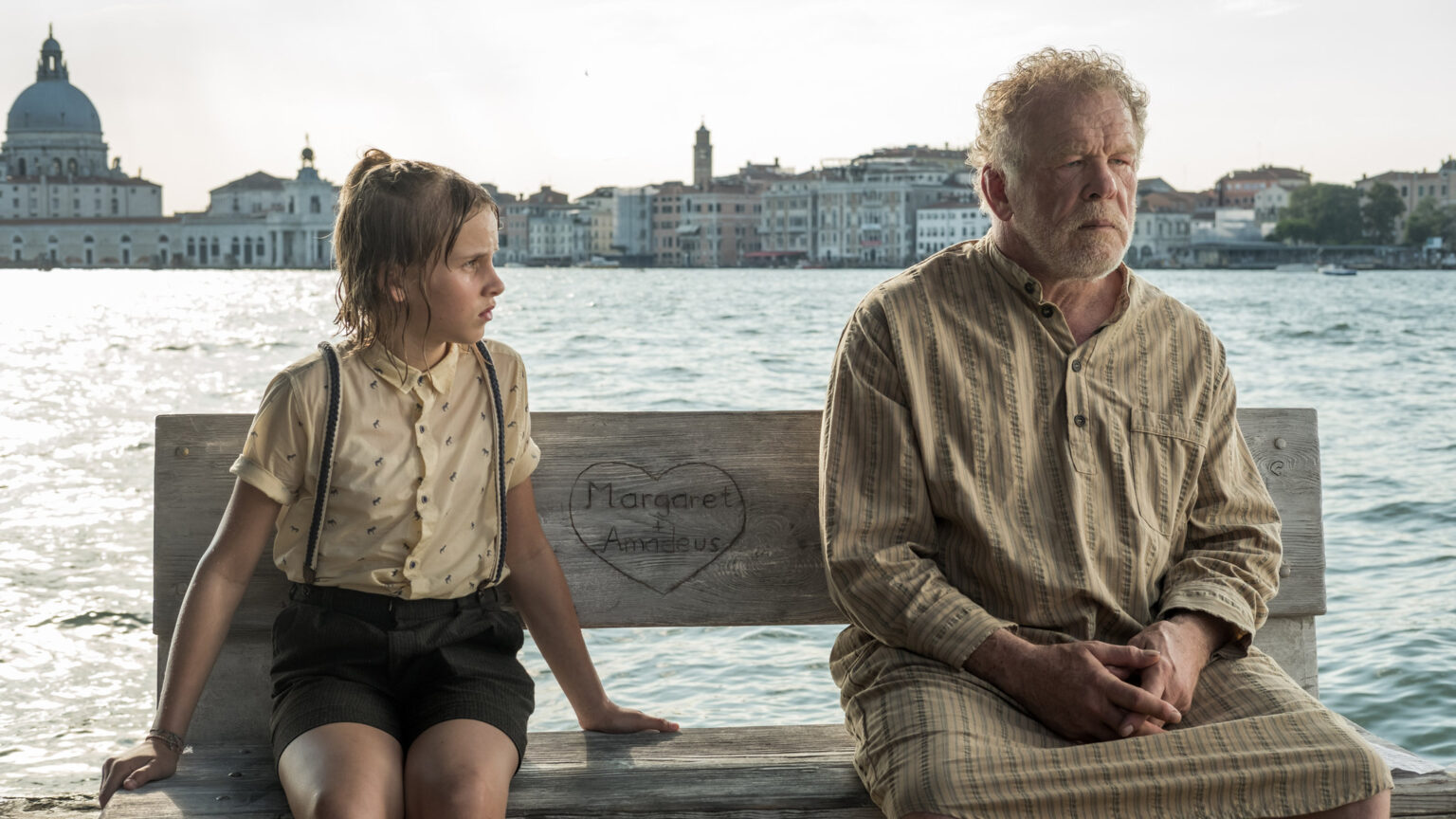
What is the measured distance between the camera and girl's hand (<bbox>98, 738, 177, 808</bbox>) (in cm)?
153

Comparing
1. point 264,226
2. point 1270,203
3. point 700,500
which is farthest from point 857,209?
point 700,500

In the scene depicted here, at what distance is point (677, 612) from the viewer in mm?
1905

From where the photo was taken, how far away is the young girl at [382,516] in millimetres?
1557

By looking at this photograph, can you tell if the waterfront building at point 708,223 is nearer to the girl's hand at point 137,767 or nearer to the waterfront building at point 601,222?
the waterfront building at point 601,222

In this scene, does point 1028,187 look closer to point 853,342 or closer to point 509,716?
point 853,342

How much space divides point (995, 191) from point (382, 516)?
2.64 ft

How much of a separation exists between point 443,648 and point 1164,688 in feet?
2.44

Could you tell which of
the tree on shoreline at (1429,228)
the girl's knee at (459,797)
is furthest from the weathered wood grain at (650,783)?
the tree on shoreline at (1429,228)

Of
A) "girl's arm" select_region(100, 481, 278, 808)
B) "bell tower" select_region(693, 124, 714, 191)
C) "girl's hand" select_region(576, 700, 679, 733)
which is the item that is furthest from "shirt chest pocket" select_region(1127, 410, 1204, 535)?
"bell tower" select_region(693, 124, 714, 191)

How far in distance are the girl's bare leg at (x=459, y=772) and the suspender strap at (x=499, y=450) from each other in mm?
219

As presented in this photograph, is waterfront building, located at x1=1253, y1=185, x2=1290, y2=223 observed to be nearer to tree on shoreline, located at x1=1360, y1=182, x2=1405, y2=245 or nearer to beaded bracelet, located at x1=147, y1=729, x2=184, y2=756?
tree on shoreline, located at x1=1360, y1=182, x2=1405, y2=245

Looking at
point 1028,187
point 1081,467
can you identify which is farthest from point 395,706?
point 1028,187

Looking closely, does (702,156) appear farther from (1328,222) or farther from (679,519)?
(679,519)

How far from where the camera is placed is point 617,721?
1757 mm
